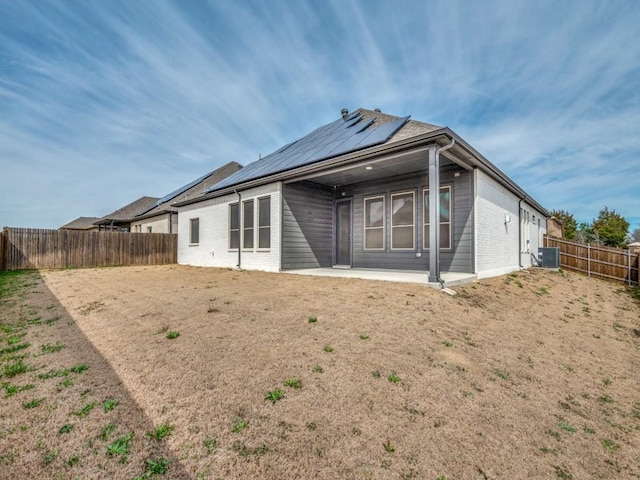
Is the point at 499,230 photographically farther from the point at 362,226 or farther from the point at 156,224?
the point at 156,224

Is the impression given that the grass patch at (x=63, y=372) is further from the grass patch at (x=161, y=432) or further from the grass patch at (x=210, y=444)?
the grass patch at (x=210, y=444)

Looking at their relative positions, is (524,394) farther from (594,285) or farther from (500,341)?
(594,285)

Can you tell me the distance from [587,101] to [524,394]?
705 inches

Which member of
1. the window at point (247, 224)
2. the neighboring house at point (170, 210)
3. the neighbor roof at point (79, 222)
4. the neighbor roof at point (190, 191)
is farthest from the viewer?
the neighbor roof at point (79, 222)

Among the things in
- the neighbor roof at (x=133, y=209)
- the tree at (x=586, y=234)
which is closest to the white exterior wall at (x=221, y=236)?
the neighbor roof at (x=133, y=209)

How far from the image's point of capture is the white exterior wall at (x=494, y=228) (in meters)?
7.77

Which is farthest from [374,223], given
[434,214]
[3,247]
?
[3,247]

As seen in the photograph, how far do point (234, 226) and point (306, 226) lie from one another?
3102mm

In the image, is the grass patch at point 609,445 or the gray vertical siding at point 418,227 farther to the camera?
the gray vertical siding at point 418,227

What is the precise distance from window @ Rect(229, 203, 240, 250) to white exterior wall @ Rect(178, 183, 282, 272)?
19 cm

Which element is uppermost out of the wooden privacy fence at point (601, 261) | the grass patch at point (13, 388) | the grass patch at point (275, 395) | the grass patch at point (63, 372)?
the wooden privacy fence at point (601, 261)

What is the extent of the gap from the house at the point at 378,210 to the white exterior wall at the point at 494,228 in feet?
0.11

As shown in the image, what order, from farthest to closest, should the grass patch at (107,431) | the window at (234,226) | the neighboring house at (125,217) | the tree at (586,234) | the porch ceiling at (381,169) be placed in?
the tree at (586,234), the neighboring house at (125,217), the window at (234,226), the porch ceiling at (381,169), the grass patch at (107,431)

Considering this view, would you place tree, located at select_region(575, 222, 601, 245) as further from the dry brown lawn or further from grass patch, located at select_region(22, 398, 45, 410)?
grass patch, located at select_region(22, 398, 45, 410)
